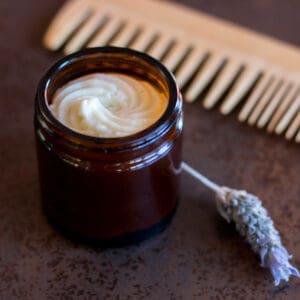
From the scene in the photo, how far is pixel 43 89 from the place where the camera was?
31.5 inches

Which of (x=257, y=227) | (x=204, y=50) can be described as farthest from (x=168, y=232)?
(x=204, y=50)

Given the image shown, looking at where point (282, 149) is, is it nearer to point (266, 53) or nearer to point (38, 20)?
point (266, 53)

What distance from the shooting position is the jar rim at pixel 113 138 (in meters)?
0.75

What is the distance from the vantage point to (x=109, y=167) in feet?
2.53

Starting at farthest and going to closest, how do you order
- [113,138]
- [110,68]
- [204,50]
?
1. [204,50]
2. [110,68]
3. [113,138]

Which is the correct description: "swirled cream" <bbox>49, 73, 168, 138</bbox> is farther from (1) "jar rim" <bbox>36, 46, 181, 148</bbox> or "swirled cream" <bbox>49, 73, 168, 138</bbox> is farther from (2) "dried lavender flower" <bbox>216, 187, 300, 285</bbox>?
(2) "dried lavender flower" <bbox>216, 187, 300, 285</bbox>

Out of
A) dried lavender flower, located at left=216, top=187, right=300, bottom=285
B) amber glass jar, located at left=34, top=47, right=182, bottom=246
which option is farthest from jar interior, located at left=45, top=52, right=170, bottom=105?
dried lavender flower, located at left=216, top=187, right=300, bottom=285

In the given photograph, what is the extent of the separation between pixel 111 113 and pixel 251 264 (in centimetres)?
23

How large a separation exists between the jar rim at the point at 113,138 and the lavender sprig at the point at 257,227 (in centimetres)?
14

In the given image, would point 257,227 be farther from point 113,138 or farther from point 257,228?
point 113,138

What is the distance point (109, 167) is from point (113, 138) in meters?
0.03

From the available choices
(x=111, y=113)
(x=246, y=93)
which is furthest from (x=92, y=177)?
(x=246, y=93)

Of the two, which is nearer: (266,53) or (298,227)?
(298,227)

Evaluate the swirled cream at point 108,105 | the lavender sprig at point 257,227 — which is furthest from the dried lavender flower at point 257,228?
the swirled cream at point 108,105
